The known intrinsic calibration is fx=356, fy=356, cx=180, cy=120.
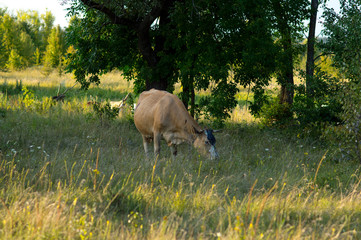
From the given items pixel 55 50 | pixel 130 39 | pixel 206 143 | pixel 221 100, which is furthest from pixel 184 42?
pixel 55 50

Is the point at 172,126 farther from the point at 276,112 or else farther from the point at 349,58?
the point at 276,112

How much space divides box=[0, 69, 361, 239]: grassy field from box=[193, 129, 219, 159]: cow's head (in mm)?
209

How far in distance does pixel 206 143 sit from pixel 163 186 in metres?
2.19

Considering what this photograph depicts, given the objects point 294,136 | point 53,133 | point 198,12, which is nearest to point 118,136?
point 53,133

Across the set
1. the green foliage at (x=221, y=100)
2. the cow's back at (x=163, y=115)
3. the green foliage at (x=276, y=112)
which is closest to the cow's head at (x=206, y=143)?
the cow's back at (x=163, y=115)

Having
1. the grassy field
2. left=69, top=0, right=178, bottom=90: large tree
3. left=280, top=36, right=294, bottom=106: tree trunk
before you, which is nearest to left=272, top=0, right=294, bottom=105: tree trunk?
left=280, top=36, right=294, bottom=106: tree trunk

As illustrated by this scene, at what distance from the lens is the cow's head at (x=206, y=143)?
7.31 m

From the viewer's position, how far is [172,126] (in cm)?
805

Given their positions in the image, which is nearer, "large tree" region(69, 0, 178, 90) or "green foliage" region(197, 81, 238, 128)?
"green foliage" region(197, 81, 238, 128)

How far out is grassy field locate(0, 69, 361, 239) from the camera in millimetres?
4082

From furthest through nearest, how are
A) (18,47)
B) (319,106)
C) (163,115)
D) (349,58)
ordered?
1. (18,47)
2. (319,106)
3. (349,58)
4. (163,115)

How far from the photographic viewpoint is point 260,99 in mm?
11039

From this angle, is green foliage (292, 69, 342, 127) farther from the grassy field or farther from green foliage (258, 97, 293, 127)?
green foliage (258, 97, 293, 127)

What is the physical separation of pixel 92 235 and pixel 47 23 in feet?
292
